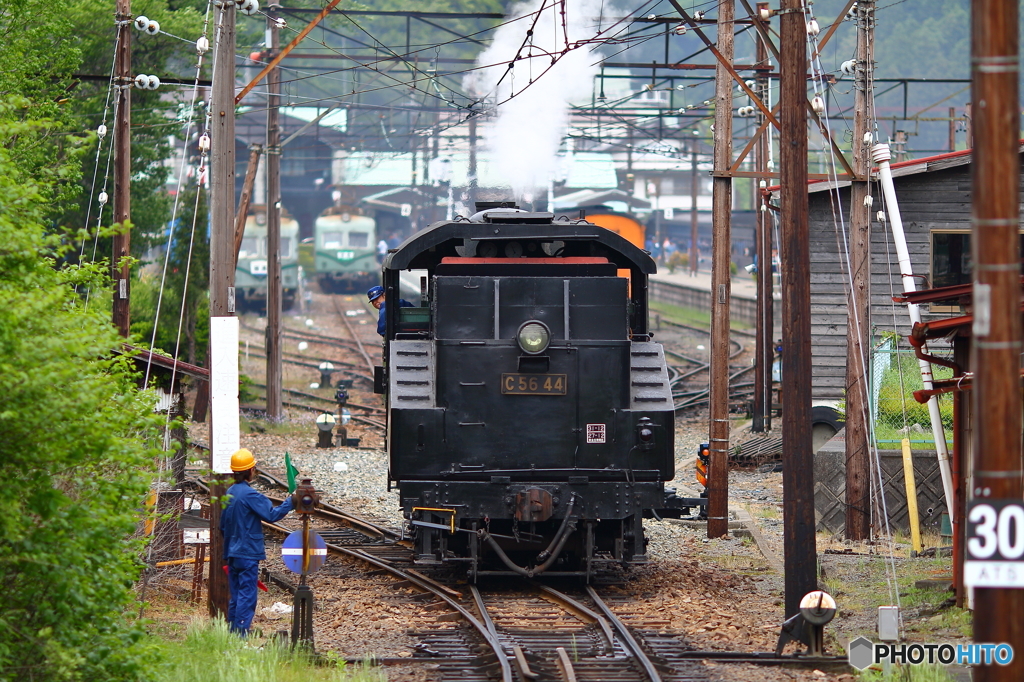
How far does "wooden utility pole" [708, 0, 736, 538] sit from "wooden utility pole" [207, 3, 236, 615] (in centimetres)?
656

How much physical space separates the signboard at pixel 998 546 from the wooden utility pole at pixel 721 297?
367 inches

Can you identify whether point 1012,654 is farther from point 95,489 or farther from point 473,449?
point 473,449

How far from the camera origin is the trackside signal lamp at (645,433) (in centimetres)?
1157

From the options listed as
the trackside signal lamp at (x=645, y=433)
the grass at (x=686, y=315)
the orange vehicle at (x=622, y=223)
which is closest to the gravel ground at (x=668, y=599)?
the trackside signal lamp at (x=645, y=433)

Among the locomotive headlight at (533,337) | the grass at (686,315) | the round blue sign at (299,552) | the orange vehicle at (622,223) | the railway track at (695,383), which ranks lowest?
the round blue sign at (299,552)

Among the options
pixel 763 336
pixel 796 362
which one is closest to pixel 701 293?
pixel 763 336

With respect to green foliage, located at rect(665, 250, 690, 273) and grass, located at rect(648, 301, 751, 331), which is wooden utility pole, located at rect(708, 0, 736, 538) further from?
green foliage, located at rect(665, 250, 690, 273)

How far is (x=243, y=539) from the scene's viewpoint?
9836mm

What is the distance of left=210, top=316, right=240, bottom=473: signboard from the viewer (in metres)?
10.1

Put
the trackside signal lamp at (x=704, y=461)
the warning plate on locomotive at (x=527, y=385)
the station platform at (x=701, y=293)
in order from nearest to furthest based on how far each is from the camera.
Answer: the warning plate on locomotive at (x=527, y=385) < the trackside signal lamp at (x=704, y=461) < the station platform at (x=701, y=293)

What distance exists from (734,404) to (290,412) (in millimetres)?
10956

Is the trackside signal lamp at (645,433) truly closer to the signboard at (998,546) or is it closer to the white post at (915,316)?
the white post at (915,316)

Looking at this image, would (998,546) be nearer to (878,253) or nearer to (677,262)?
(878,253)

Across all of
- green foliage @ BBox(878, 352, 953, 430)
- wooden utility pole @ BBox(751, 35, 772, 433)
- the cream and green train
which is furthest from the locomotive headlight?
the cream and green train
